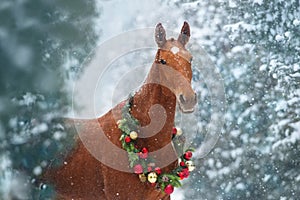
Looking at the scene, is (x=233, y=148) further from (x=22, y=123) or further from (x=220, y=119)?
(x=22, y=123)

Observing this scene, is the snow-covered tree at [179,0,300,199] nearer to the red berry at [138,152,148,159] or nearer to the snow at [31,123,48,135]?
the snow at [31,123,48,135]

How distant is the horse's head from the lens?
327 centimetres

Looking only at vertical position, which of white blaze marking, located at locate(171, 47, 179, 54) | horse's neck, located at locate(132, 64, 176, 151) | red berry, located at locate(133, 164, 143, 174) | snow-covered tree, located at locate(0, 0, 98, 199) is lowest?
red berry, located at locate(133, 164, 143, 174)

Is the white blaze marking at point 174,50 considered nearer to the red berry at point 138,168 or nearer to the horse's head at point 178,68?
the horse's head at point 178,68

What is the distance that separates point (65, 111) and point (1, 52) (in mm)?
805

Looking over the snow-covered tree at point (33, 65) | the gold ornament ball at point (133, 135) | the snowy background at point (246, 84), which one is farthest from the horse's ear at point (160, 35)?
the snowy background at point (246, 84)

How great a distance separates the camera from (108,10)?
19.4 ft

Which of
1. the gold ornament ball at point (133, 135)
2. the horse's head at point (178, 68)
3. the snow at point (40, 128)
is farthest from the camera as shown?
the snow at point (40, 128)

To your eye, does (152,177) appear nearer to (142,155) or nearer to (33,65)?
(142,155)

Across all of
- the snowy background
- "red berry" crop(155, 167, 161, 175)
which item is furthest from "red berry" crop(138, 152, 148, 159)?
the snowy background

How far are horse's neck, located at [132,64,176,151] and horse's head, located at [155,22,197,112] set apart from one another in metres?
0.08

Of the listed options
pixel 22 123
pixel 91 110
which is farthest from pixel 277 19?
pixel 22 123

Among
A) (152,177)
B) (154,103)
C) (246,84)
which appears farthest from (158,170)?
(246,84)

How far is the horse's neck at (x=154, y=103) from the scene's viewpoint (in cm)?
343
